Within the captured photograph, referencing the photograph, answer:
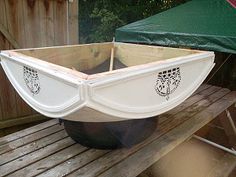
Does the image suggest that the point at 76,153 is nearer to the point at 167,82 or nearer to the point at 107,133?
the point at 107,133

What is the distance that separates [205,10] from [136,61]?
Result: 67.5 inches

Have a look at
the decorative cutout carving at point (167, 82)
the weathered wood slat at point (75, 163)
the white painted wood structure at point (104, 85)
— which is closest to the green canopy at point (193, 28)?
the white painted wood structure at point (104, 85)

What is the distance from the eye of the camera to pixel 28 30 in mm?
2906

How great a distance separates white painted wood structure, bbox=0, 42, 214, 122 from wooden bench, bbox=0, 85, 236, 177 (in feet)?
1.08

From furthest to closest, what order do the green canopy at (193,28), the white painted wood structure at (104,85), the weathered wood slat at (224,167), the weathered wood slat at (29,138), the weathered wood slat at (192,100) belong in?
the green canopy at (193,28), the weathered wood slat at (192,100), the weathered wood slat at (224,167), the weathered wood slat at (29,138), the white painted wood structure at (104,85)

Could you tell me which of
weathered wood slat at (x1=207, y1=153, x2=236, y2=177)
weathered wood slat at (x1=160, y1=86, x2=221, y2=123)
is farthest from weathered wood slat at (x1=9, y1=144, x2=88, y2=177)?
weathered wood slat at (x1=207, y1=153, x2=236, y2=177)

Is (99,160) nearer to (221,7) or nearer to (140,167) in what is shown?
(140,167)

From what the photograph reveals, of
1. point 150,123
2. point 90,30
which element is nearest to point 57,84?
point 150,123

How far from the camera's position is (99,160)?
162 centimetres

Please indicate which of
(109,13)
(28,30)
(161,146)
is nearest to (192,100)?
(161,146)

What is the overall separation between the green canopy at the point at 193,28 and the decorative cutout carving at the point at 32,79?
1.91m

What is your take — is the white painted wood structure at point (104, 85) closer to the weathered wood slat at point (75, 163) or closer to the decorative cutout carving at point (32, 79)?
the decorative cutout carving at point (32, 79)

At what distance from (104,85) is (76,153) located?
0.75 m

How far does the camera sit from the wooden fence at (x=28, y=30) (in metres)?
2.76
